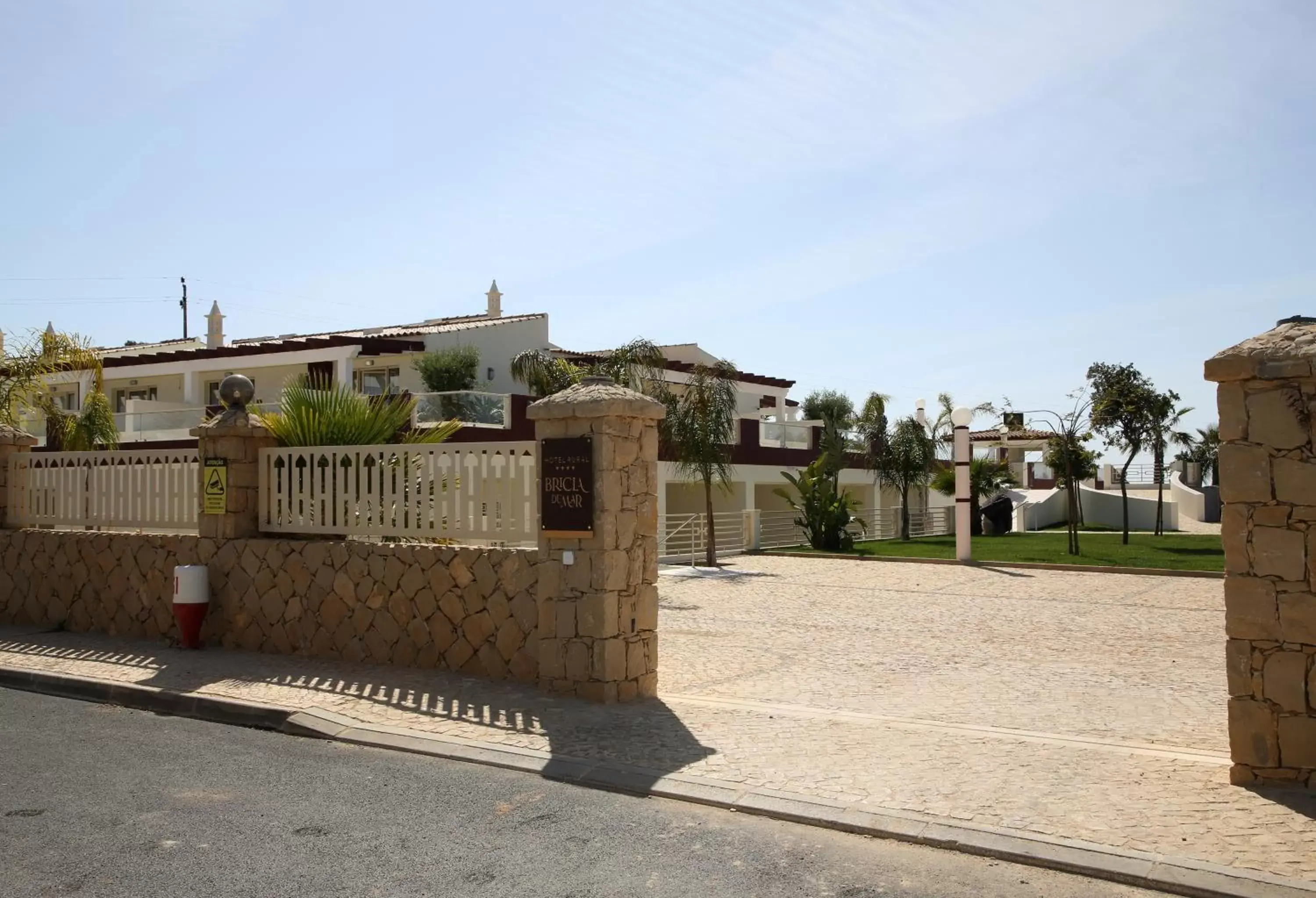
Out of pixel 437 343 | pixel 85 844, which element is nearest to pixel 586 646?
pixel 85 844

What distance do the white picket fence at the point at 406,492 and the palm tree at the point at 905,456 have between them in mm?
23354

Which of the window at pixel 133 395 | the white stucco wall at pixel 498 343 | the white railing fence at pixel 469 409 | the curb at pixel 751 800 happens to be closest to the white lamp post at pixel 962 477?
the white railing fence at pixel 469 409

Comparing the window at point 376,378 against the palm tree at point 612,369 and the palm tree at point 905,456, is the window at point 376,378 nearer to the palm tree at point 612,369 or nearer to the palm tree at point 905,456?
the palm tree at point 612,369

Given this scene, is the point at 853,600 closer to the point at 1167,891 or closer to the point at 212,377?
the point at 1167,891

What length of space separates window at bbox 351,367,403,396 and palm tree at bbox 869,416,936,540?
13987mm

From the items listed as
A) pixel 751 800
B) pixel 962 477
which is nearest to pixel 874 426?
pixel 962 477

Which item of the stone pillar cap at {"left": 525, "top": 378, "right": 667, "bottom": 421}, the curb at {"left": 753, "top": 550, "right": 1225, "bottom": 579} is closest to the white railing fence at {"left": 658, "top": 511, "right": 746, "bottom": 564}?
the curb at {"left": 753, "top": 550, "right": 1225, "bottom": 579}

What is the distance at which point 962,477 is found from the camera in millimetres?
24516

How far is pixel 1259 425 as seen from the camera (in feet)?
20.6

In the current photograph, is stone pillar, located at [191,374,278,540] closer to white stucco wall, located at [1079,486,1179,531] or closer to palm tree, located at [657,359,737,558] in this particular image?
palm tree, located at [657,359,737,558]

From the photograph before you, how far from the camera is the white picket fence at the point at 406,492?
9758 mm

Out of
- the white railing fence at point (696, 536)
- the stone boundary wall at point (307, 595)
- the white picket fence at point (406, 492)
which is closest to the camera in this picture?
the stone boundary wall at point (307, 595)

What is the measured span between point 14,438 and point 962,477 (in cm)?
1813

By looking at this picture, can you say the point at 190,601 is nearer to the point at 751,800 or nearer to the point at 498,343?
the point at 751,800
